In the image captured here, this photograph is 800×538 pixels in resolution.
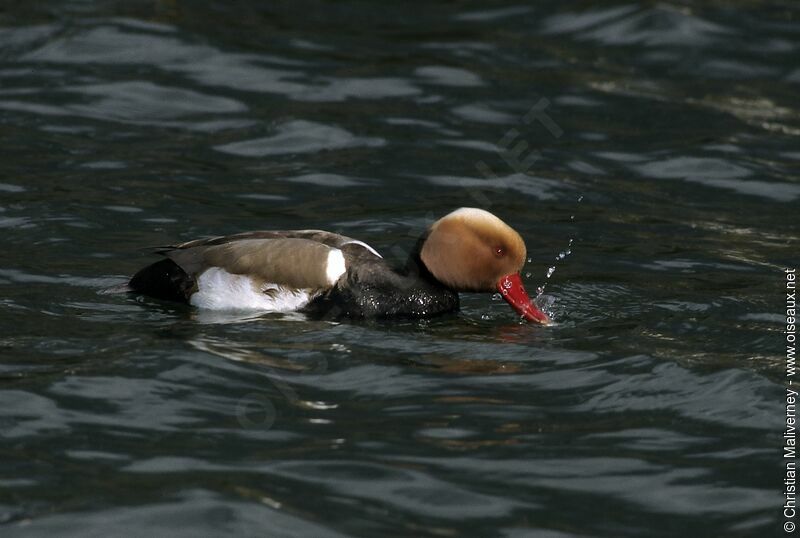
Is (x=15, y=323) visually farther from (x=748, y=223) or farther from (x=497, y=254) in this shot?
(x=748, y=223)

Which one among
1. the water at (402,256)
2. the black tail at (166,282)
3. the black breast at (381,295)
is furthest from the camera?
the black tail at (166,282)

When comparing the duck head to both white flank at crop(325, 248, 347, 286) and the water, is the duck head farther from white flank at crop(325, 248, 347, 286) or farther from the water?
white flank at crop(325, 248, 347, 286)

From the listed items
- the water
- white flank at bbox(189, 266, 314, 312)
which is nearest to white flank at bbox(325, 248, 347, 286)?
white flank at bbox(189, 266, 314, 312)

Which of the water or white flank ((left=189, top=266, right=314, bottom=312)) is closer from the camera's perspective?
the water

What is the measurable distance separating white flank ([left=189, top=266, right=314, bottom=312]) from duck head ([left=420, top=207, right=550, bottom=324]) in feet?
2.35

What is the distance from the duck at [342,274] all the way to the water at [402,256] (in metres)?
0.12

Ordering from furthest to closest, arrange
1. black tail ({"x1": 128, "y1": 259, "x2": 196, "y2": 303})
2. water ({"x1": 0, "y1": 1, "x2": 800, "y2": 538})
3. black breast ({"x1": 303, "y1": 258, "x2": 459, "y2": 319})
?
black tail ({"x1": 128, "y1": 259, "x2": 196, "y2": 303}) < black breast ({"x1": 303, "y1": 258, "x2": 459, "y2": 319}) < water ({"x1": 0, "y1": 1, "x2": 800, "y2": 538})

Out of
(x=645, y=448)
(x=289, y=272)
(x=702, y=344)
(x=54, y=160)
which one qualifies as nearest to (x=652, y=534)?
(x=645, y=448)

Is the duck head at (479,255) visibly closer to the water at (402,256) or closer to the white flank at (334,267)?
the water at (402,256)

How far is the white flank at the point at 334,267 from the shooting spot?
23.3 ft

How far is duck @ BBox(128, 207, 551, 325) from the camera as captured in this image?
7086 mm

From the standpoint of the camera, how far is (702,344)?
22.5 feet

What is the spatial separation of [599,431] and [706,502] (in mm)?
707

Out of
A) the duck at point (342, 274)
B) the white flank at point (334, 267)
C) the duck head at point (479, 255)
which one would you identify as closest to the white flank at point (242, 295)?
the duck at point (342, 274)
